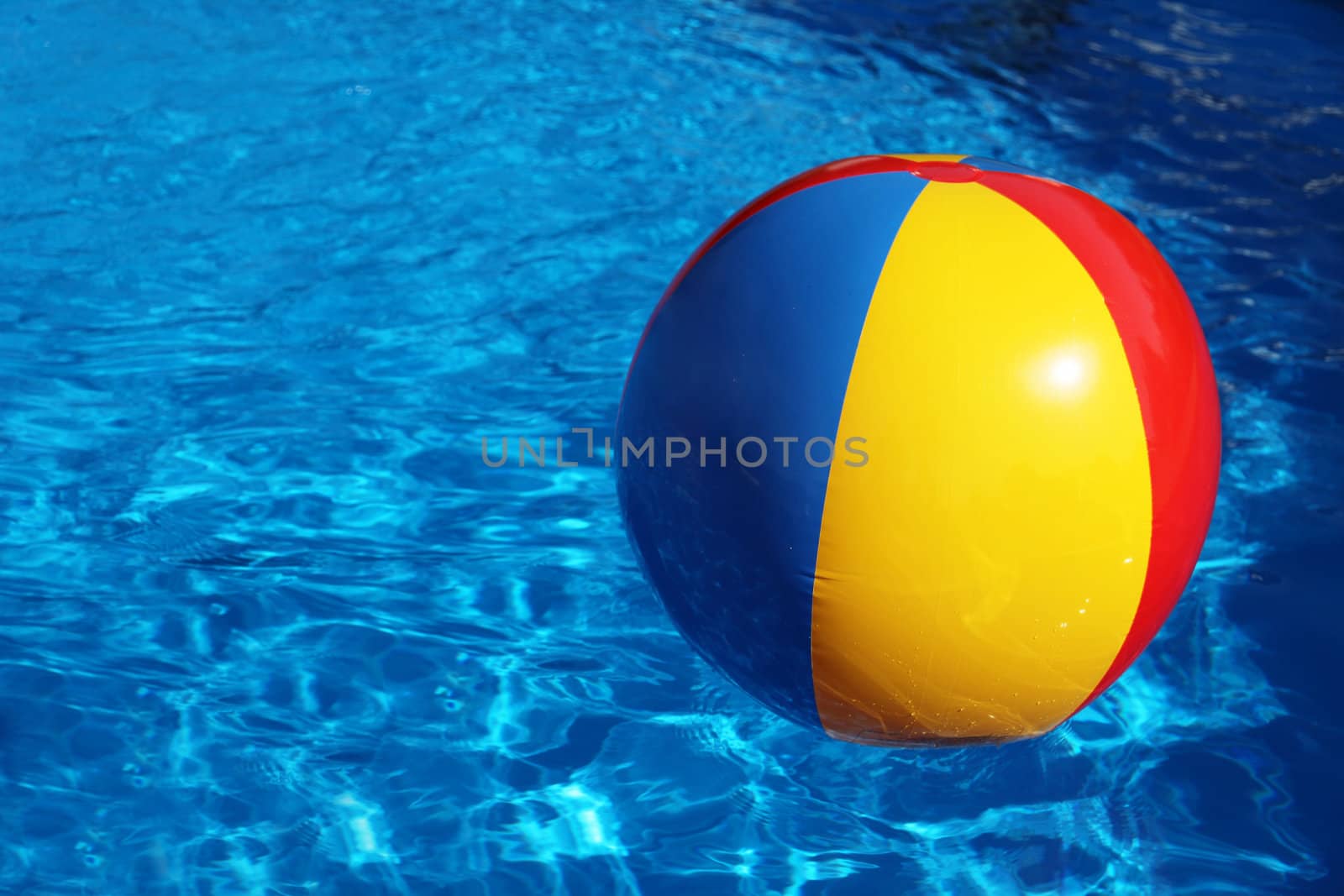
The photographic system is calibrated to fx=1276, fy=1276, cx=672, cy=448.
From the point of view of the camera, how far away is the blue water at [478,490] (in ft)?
8.95

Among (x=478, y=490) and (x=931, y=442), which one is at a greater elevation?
(x=931, y=442)

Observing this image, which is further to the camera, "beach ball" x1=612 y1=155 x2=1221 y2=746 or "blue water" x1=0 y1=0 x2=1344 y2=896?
"blue water" x1=0 y1=0 x2=1344 y2=896

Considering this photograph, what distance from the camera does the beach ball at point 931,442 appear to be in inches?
80.0

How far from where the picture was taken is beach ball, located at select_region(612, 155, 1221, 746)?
6.67 feet

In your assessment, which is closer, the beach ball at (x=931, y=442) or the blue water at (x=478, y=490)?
the beach ball at (x=931, y=442)

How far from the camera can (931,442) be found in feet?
6.61

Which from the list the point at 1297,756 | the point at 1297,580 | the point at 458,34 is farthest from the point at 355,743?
the point at 458,34

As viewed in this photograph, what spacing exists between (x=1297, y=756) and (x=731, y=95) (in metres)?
4.62

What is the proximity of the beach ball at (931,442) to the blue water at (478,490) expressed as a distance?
70 centimetres

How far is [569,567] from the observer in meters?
3.50

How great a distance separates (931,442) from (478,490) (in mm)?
2058

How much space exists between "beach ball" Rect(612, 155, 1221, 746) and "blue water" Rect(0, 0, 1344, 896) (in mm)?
701

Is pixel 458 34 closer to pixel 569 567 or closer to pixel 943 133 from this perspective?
pixel 943 133

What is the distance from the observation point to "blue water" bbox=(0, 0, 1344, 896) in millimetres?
2727
